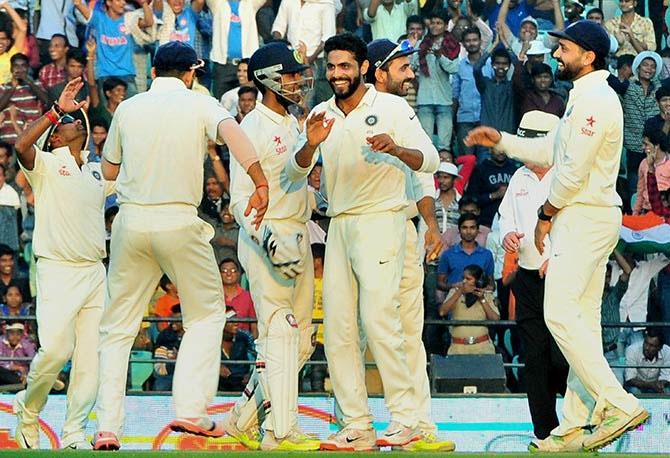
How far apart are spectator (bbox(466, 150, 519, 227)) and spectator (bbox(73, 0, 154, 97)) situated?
4.13m

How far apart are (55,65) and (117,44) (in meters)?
0.74

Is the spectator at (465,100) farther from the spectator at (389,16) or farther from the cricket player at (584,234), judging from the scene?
the cricket player at (584,234)

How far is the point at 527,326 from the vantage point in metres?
11.8

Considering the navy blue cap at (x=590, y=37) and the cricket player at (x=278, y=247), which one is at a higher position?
the navy blue cap at (x=590, y=37)

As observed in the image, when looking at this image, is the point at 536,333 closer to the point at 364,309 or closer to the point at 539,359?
the point at 539,359

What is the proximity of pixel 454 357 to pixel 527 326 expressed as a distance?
8.64 ft

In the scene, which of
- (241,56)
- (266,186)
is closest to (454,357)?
(266,186)

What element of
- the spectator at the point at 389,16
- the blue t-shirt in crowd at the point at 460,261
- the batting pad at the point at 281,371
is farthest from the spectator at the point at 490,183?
the batting pad at the point at 281,371

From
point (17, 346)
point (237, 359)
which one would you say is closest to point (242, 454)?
point (237, 359)

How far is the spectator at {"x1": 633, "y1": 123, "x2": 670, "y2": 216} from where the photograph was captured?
676 inches

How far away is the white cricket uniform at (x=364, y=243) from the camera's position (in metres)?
10.9

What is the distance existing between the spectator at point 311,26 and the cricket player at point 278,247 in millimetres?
6941

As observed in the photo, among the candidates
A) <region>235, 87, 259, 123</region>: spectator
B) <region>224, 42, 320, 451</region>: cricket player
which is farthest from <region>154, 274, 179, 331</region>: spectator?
<region>224, 42, 320, 451</region>: cricket player

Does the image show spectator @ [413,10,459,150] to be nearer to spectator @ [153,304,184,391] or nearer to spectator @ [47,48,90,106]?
spectator @ [47,48,90,106]
